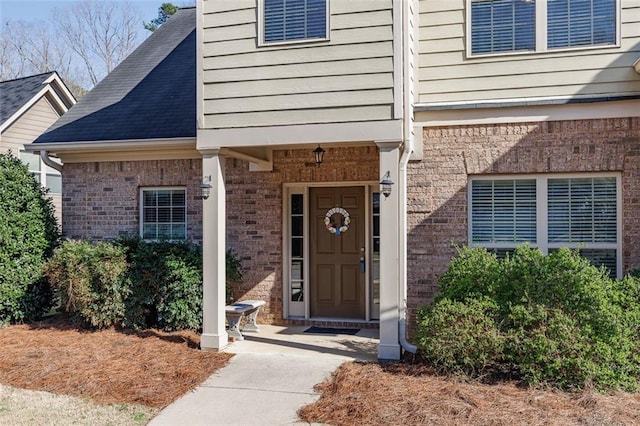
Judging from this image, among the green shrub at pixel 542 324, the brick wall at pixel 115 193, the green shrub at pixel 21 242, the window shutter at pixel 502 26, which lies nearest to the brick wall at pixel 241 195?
the brick wall at pixel 115 193

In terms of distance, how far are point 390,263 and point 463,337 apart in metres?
1.18

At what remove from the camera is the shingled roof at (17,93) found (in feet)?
48.5

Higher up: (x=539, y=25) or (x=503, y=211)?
(x=539, y=25)

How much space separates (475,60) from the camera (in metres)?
7.06

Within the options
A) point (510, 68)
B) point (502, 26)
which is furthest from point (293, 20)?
point (510, 68)

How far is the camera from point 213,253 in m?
6.86

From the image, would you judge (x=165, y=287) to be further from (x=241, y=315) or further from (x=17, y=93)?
(x=17, y=93)

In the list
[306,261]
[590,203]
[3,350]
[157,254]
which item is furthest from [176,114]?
[590,203]

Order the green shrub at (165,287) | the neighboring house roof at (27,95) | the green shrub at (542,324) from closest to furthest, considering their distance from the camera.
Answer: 1. the green shrub at (542,324)
2. the green shrub at (165,287)
3. the neighboring house roof at (27,95)

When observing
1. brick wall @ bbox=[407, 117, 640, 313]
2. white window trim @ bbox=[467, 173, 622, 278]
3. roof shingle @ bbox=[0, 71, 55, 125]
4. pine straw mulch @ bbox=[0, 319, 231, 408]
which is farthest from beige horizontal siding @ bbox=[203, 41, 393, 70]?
roof shingle @ bbox=[0, 71, 55, 125]

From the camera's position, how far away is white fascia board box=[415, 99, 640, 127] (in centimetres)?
655

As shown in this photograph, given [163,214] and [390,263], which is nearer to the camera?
[390,263]

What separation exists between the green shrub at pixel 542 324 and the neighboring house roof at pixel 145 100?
473cm

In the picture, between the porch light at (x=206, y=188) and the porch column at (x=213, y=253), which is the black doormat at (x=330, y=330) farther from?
the porch light at (x=206, y=188)
